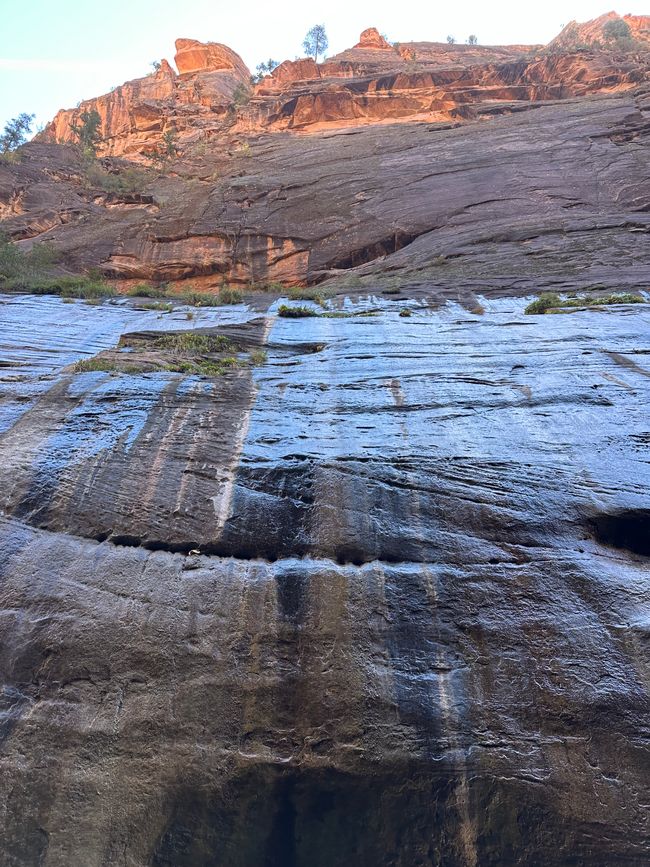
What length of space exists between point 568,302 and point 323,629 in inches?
416

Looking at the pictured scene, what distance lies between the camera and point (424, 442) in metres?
6.95

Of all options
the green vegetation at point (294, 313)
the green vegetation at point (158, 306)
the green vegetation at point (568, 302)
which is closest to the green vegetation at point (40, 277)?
the green vegetation at point (158, 306)

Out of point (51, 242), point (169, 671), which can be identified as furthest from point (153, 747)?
point (51, 242)

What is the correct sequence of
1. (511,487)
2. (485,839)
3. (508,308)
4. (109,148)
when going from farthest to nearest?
1. (109,148)
2. (508,308)
3. (511,487)
4. (485,839)

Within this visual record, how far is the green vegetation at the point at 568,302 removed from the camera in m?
12.4

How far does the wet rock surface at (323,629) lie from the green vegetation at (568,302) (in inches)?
193

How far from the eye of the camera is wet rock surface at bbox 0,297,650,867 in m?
4.20

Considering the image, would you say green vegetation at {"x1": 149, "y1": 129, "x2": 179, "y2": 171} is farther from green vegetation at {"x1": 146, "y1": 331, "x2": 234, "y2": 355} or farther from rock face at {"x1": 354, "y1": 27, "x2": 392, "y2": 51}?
green vegetation at {"x1": 146, "y1": 331, "x2": 234, "y2": 355}

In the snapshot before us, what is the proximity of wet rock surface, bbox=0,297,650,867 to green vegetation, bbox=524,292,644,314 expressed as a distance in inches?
193

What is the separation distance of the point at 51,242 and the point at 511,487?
81.5 ft

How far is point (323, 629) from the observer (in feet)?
16.5

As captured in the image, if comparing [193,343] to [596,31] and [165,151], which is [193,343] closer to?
[165,151]

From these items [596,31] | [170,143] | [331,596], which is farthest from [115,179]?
[596,31]

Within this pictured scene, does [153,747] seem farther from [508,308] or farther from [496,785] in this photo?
[508,308]
